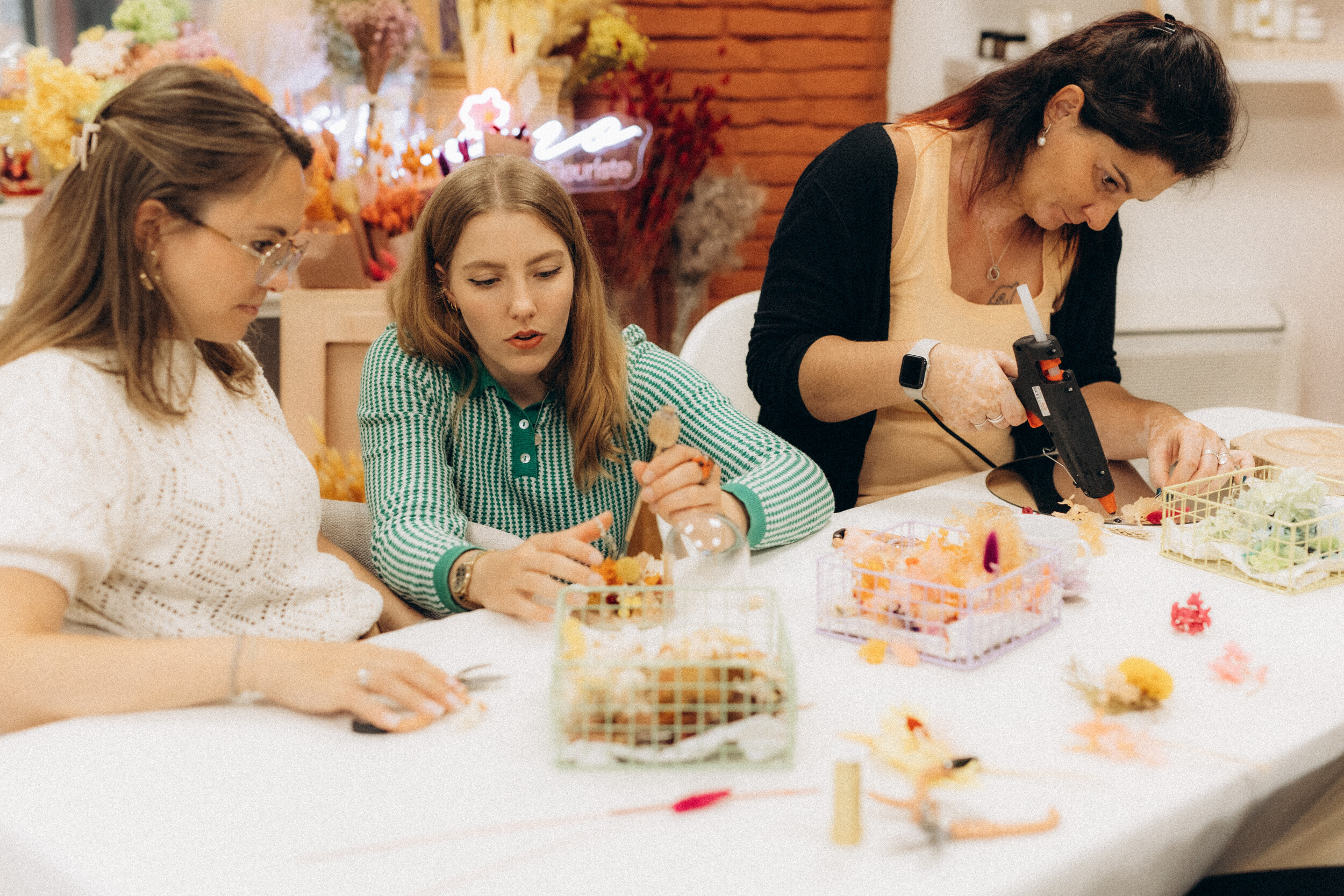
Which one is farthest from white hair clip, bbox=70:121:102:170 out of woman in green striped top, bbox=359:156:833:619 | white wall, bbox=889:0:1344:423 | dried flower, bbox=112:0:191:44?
white wall, bbox=889:0:1344:423

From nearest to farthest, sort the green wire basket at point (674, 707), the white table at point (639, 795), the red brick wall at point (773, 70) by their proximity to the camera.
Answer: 1. the white table at point (639, 795)
2. the green wire basket at point (674, 707)
3. the red brick wall at point (773, 70)

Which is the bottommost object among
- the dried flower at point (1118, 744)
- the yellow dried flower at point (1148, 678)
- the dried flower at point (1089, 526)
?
the dried flower at point (1118, 744)

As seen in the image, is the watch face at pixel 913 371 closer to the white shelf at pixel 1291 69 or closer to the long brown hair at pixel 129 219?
the long brown hair at pixel 129 219

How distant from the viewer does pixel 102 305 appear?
3.47 feet

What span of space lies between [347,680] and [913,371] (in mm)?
921

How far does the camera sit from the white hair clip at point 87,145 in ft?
3.53

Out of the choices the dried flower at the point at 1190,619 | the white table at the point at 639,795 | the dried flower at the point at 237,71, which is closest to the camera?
the white table at the point at 639,795

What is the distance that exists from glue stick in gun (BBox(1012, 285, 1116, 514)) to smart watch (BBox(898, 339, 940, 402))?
0.14 m

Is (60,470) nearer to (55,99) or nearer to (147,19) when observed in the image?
(55,99)

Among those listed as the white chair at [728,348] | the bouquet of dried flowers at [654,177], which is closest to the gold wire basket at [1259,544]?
the white chair at [728,348]

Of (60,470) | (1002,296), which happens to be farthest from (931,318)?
(60,470)

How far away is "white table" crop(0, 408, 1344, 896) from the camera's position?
74cm

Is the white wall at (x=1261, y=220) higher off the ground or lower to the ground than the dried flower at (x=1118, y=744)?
higher

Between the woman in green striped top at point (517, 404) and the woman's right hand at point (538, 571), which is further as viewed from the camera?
the woman in green striped top at point (517, 404)
